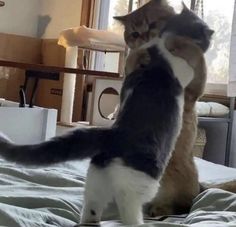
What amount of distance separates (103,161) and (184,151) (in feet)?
1.22

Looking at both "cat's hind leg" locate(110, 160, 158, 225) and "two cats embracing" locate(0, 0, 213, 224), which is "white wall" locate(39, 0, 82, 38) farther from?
"cat's hind leg" locate(110, 160, 158, 225)

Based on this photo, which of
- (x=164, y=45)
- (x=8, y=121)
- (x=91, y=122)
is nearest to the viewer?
(x=164, y=45)

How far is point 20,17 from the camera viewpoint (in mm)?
4504

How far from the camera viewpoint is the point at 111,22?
3.82m

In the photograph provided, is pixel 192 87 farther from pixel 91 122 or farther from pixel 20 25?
pixel 20 25

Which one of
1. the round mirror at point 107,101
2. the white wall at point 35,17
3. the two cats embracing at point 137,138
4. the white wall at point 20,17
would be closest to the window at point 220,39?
the round mirror at point 107,101

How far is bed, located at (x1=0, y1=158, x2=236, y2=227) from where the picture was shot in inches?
34.3

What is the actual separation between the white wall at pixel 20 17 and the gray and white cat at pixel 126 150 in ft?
12.6

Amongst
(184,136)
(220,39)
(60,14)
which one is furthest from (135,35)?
(60,14)

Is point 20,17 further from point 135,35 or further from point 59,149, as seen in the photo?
point 59,149

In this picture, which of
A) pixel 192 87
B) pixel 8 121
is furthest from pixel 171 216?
pixel 8 121

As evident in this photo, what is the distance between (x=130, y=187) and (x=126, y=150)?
6cm

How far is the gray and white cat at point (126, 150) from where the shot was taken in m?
0.73

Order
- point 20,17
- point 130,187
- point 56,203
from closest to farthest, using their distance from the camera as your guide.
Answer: point 130,187 < point 56,203 < point 20,17
